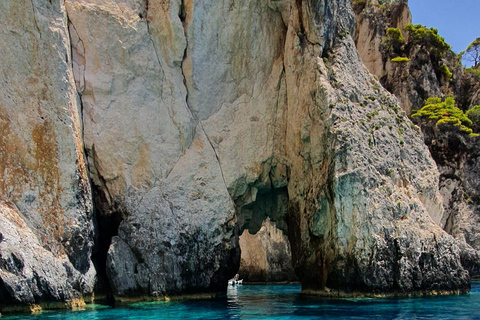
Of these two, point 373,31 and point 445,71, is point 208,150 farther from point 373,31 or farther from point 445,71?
point 445,71

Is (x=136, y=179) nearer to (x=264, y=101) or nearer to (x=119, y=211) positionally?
(x=119, y=211)

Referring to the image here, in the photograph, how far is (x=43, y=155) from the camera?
19.7 meters

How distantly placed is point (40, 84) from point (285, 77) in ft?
37.8

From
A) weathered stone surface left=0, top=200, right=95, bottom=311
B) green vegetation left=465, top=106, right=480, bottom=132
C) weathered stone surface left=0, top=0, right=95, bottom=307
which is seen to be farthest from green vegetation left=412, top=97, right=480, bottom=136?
weathered stone surface left=0, top=200, right=95, bottom=311

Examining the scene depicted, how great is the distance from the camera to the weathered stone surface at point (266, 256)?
40156 mm

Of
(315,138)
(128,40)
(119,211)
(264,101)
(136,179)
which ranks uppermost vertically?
(128,40)

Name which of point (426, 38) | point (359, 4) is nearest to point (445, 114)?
point (426, 38)

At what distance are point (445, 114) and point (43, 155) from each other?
89.8 feet

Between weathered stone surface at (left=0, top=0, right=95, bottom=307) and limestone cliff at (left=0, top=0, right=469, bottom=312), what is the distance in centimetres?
5

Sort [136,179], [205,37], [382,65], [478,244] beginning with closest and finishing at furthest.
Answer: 1. [136,179]
2. [205,37]
3. [478,244]
4. [382,65]

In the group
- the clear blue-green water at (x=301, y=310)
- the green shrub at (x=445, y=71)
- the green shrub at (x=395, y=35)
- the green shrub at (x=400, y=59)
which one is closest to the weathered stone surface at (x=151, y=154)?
the clear blue-green water at (x=301, y=310)

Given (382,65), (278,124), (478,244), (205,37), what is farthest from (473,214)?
(205,37)

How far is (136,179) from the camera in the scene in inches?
906

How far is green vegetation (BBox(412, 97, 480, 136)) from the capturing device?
3594 cm
